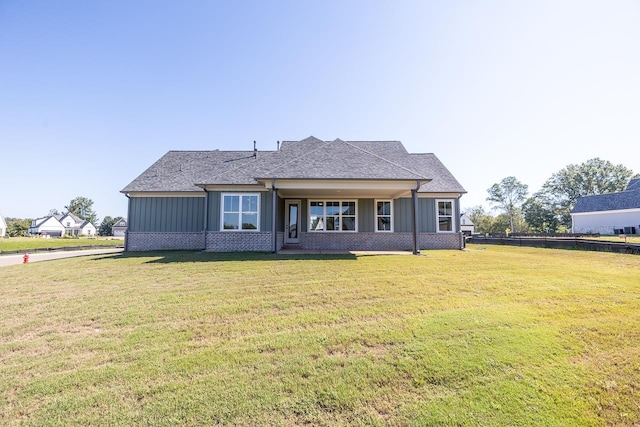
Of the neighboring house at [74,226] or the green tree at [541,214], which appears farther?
the neighboring house at [74,226]

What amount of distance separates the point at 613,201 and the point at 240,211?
42.3m

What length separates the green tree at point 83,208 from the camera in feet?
279

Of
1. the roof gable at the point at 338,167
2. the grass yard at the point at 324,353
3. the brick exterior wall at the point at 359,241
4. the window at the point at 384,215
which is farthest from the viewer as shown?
the window at the point at 384,215

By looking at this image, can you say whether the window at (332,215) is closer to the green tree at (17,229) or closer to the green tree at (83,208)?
the green tree at (17,229)

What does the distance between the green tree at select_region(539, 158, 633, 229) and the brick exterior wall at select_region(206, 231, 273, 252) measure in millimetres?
57172

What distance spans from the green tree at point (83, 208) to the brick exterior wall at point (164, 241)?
312ft

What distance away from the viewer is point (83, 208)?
86000mm

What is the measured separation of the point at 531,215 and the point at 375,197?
5048 cm

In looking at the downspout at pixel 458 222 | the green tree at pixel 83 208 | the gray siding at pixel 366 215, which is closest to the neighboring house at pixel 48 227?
the green tree at pixel 83 208

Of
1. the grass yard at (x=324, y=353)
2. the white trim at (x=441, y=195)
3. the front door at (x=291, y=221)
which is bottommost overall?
the grass yard at (x=324, y=353)

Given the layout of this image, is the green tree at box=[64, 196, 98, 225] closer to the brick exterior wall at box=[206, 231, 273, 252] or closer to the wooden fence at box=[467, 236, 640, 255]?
the brick exterior wall at box=[206, 231, 273, 252]

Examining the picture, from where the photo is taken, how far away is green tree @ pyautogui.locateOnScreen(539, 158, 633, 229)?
45562 millimetres

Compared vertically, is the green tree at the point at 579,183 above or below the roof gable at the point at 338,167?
above

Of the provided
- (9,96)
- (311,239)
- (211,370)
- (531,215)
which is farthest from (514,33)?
(531,215)
